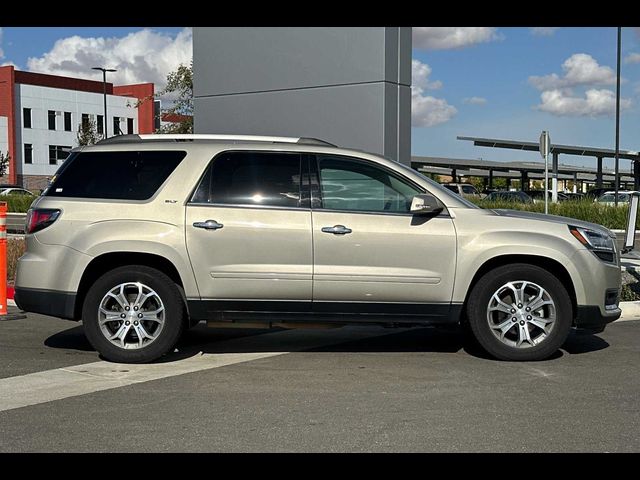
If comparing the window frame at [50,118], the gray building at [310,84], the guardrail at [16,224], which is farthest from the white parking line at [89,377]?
the window frame at [50,118]

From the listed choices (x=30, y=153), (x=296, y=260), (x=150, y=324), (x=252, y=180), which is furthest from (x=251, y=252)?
(x=30, y=153)

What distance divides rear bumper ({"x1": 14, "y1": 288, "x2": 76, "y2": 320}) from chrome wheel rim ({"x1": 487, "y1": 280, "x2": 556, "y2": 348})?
11.5ft

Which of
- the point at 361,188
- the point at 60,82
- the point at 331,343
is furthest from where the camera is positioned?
the point at 60,82

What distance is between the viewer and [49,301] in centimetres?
689

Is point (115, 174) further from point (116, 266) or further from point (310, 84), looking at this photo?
point (310, 84)

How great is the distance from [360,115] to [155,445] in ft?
32.0

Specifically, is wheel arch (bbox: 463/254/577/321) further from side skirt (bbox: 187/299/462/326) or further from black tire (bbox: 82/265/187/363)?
black tire (bbox: 82/265/187/363)

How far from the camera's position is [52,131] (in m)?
71.1

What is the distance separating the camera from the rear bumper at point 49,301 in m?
6.85

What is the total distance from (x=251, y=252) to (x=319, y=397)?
5.01 feet

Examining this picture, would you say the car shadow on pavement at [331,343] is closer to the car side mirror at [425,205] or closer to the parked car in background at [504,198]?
the car side mirror at [425,205]

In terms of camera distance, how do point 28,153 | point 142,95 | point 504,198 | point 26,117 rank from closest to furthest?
point 504,198
point 26,117
point 28,153
point 142,95

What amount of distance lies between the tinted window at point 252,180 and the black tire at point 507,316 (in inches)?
68.0

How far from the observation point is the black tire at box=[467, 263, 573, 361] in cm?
685
